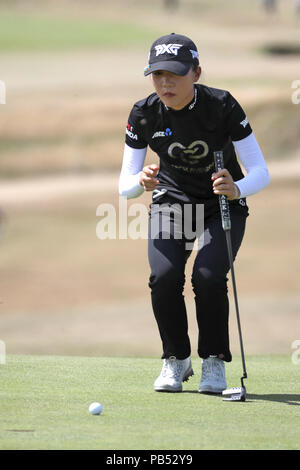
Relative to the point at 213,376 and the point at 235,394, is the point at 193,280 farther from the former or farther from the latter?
the point at 235,394

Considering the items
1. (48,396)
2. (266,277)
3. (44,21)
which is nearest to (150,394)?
(48,396)

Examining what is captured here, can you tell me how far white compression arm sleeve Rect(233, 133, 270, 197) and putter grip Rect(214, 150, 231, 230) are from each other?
14 cm

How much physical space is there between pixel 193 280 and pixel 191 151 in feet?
2.70

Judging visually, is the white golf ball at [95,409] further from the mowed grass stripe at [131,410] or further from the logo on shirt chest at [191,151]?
the logo on shirt chest at [191,151]

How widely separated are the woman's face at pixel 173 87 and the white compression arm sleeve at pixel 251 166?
0.45 metres

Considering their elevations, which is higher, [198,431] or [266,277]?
[266,277]

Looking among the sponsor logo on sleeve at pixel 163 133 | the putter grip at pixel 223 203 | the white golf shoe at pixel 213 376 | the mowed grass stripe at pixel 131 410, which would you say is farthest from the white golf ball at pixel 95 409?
the sponsor logo on sleeve at pixel 163 133

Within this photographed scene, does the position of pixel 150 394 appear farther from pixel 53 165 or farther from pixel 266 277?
pixel 53 165

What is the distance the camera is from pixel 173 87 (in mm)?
6766

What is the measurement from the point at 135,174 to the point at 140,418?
6.63ft

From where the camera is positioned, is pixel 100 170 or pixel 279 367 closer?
pixel 279 367

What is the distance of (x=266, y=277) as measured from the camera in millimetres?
29188

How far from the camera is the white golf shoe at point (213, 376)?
6.79 meters

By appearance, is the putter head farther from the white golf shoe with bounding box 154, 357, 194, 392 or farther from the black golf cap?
the black golf cap
